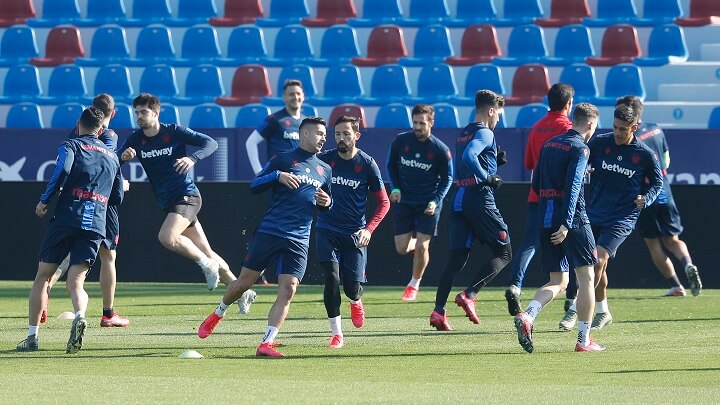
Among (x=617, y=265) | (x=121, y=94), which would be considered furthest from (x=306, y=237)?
(x=121, y=94)

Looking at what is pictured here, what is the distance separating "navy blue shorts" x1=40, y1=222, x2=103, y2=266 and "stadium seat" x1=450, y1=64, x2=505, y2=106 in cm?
1288

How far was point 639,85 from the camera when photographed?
23.4 meters

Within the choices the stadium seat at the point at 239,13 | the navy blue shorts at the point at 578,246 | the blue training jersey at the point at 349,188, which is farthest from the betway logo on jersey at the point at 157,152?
the stadium seat at the point at 239,13

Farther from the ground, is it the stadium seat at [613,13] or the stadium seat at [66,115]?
the stadium seat at [613,13]

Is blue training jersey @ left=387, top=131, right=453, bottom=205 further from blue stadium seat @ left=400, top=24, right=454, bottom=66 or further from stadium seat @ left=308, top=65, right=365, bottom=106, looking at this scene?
blue stadium seat @ left=400, top=24, right=454, bottom=66

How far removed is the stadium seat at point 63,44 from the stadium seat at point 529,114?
28.2 feet

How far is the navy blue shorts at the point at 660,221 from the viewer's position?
16312mm

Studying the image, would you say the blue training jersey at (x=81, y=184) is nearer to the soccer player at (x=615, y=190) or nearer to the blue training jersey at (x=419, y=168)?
the soccer player at (x=615, y=190)

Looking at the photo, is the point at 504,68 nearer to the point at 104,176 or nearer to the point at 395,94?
the point at 395,94

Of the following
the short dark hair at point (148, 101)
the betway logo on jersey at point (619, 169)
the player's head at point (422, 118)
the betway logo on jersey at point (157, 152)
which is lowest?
the betway logo on jersey at point (157, 152)

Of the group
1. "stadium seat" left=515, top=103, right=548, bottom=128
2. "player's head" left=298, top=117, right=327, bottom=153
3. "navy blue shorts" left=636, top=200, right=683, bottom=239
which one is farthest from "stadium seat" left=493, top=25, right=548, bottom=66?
"player's head" left=298, top=117, right=327, bottom=153

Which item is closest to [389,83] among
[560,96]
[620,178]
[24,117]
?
[24,117]

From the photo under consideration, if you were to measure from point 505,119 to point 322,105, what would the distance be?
312 centimetres

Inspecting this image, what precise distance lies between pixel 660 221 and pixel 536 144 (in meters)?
3.47
